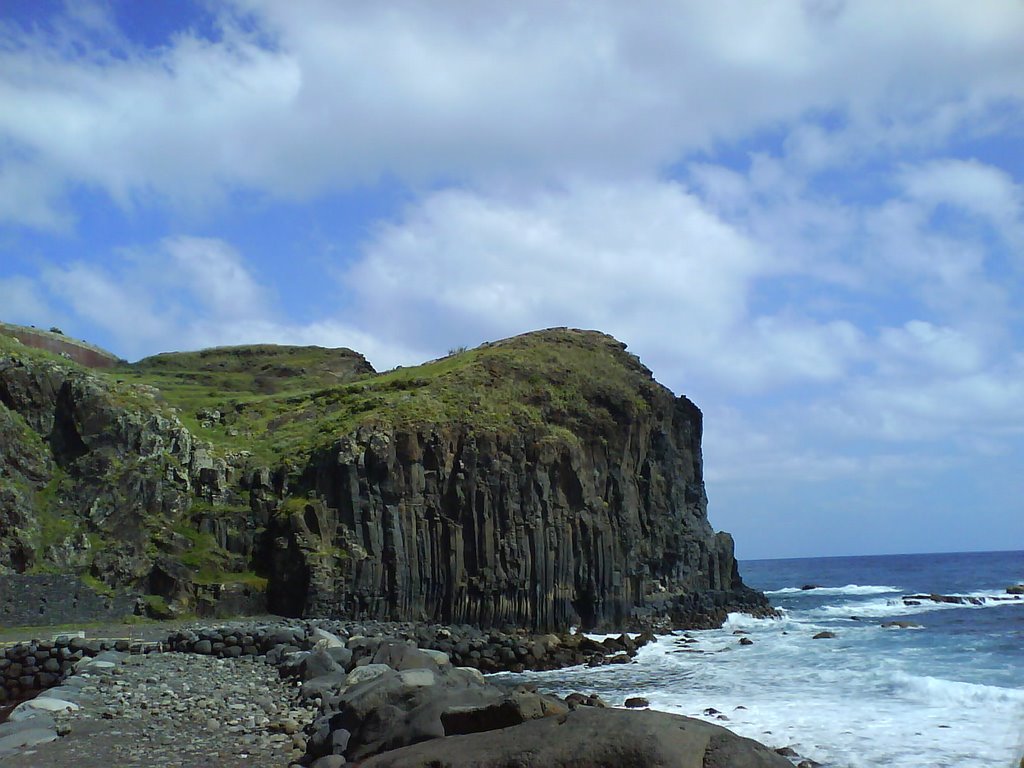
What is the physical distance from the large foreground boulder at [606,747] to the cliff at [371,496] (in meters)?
32.9

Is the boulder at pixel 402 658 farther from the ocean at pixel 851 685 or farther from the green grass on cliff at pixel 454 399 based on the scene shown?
the green grass on cliff at pixel 454 399

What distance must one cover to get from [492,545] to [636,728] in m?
38.7

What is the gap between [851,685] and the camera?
30016mm

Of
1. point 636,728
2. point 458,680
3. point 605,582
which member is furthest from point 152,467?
point 636,728

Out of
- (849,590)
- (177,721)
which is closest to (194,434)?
(177,721)

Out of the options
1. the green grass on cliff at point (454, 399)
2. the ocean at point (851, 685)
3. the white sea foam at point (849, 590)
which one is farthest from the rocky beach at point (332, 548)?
the white sea foam at point (849, 590)

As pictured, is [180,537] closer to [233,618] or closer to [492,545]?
[233,618]

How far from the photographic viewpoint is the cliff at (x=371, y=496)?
41250mm

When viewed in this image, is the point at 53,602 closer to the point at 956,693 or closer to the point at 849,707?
the point at 849,707

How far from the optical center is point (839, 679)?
103 feet

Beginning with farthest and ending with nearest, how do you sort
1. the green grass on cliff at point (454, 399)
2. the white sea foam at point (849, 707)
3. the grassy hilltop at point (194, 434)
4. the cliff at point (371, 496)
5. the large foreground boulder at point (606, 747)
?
1. the green grass on cliff at point (454, 399)
2. the cliff at point (371, 496)
3. the grassy hilltop at point (194, 434)
4. the white sea foam at point (849, 707)
5. the large foreground boulder at point (606, 747)

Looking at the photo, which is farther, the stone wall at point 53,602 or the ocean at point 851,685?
the stone wall at point 53,602

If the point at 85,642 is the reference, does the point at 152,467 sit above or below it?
above

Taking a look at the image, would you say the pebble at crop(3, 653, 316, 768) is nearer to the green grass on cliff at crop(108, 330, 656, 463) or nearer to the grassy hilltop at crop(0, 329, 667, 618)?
the grassy hilltop at crop(0, 329, 667, 618)
